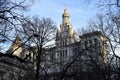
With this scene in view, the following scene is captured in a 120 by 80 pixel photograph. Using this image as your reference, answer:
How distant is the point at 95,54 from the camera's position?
34312 mm

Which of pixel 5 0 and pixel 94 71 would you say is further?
pixel 94 71

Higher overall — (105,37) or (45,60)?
(105,37)

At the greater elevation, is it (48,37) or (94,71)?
(48,37)

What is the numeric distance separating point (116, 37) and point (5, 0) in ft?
64.1

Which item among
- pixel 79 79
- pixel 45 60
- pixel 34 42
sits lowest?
pixel 79 79

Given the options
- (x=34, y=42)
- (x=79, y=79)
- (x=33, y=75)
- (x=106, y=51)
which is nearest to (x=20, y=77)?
(x=33, y=75)

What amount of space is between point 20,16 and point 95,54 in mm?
20579

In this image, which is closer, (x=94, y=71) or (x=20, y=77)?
(x=94, y=71)

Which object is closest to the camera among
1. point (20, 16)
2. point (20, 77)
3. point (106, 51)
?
point (20, 16)

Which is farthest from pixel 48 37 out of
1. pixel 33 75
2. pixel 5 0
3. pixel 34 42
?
pixel 5 0

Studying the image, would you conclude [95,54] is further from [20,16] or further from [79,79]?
[20,16]

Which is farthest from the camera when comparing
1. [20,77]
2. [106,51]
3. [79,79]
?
[20,77]

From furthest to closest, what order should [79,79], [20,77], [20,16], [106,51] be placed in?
[20,77] → [106,51] → [79,79] → [20,16]

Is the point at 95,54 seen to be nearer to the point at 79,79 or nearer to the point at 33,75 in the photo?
the point at 79,79
